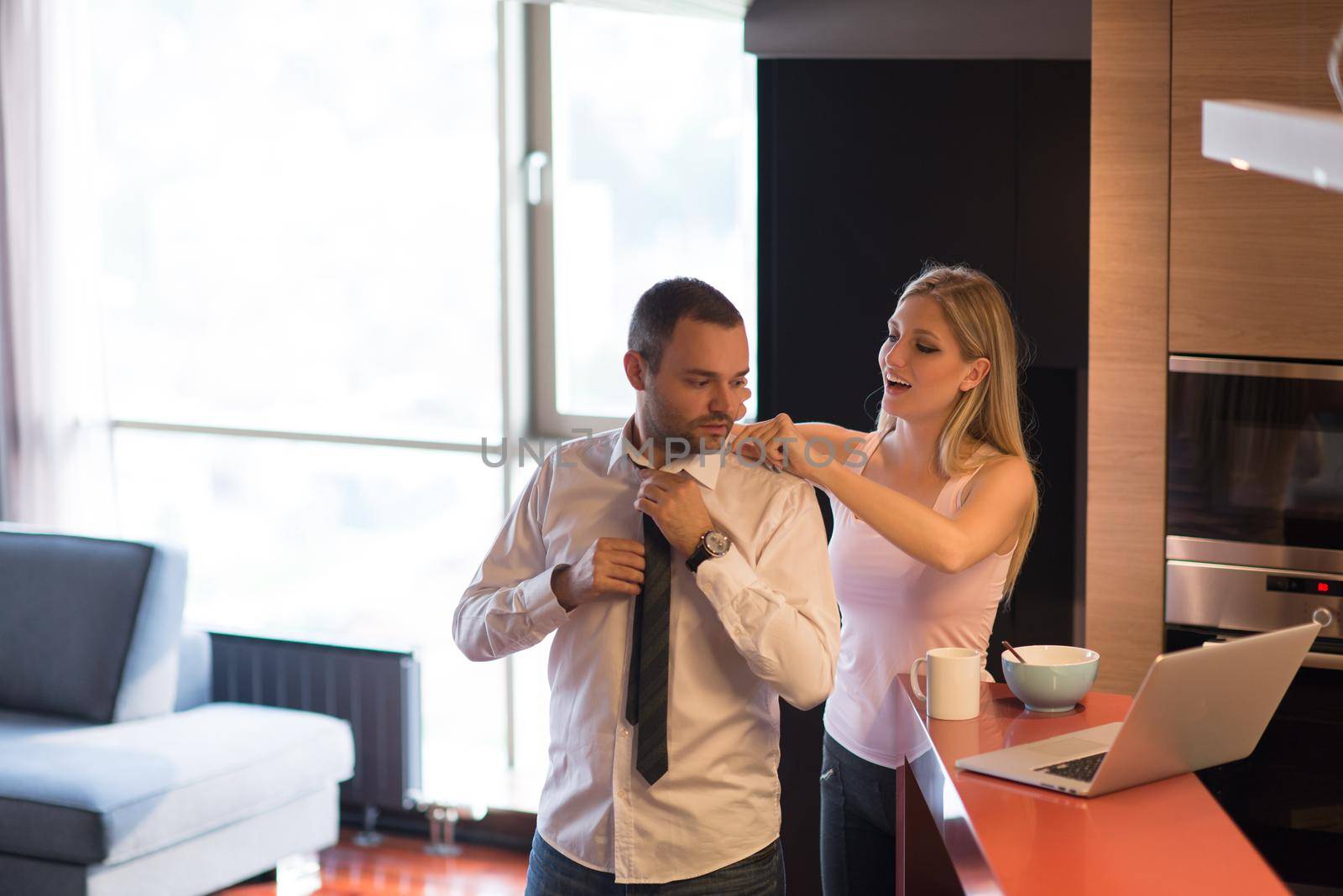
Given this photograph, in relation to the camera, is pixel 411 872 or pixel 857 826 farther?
pixel 411 872

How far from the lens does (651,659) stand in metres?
1.86

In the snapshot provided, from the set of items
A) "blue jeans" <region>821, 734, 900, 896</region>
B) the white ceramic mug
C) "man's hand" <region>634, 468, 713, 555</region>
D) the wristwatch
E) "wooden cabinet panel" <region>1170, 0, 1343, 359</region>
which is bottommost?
"blue jeans" <region>821, 734, 900, 896</region>

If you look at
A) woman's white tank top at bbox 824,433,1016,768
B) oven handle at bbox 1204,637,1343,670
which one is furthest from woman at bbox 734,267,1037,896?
oven handle at bbox 1204,637,1343,670

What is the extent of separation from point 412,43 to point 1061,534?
8.10 ft

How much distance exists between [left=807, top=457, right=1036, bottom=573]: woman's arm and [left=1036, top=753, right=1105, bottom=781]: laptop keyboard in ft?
1.69

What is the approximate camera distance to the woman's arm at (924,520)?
7.14ft

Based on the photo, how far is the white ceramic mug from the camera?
193cm

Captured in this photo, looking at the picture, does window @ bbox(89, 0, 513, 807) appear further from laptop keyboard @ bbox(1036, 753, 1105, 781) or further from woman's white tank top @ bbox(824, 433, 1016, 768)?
laptop keyboard @ bbox(1036, 753, 1105, 781)

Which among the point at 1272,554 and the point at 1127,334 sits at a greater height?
the point at 1127,334

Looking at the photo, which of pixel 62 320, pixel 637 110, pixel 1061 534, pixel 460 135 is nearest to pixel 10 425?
pixel 62 320

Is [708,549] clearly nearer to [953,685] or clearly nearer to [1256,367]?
[953,685]

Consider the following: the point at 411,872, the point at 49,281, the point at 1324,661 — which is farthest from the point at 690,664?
the point at 49,281

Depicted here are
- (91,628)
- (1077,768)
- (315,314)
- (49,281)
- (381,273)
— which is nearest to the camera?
(1077,768)

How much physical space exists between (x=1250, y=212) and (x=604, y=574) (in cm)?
150
